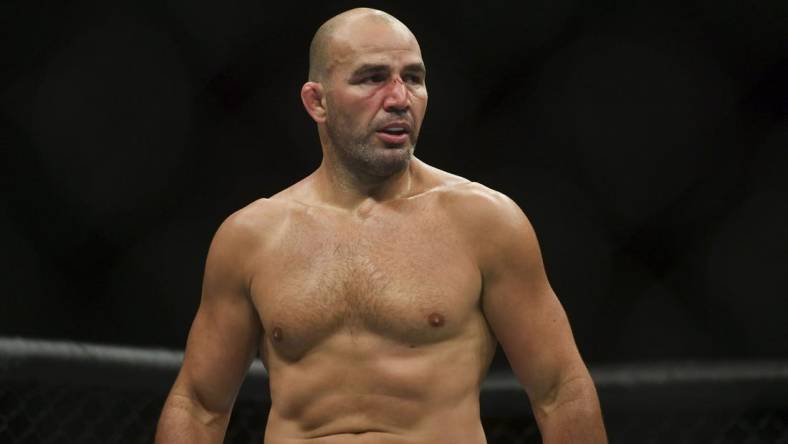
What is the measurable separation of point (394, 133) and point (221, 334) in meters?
0.28

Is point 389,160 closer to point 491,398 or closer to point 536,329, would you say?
point 536,329

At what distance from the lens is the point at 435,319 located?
51.6 inches

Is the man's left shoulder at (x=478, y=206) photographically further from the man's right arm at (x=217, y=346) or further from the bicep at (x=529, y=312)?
the man's right arm at (x=217, y=346)

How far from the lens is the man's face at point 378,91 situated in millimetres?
1308

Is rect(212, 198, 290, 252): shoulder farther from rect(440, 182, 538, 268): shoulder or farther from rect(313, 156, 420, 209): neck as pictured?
rect(440, 182, 538, 268): shoulder

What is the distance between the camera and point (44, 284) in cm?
182

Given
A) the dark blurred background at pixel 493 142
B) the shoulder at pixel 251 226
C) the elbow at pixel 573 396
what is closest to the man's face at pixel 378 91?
the shoulder at pixel 251 226

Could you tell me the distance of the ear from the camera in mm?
1357

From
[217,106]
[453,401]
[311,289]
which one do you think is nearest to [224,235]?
[311,289]

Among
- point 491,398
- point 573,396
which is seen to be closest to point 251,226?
point 573,396

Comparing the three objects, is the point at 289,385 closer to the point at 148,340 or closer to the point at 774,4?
the point at 148,340

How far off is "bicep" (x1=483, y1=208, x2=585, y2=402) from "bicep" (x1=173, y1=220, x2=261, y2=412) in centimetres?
25

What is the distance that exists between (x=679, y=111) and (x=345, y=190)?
0.61 meters

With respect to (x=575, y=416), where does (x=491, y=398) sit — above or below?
below
